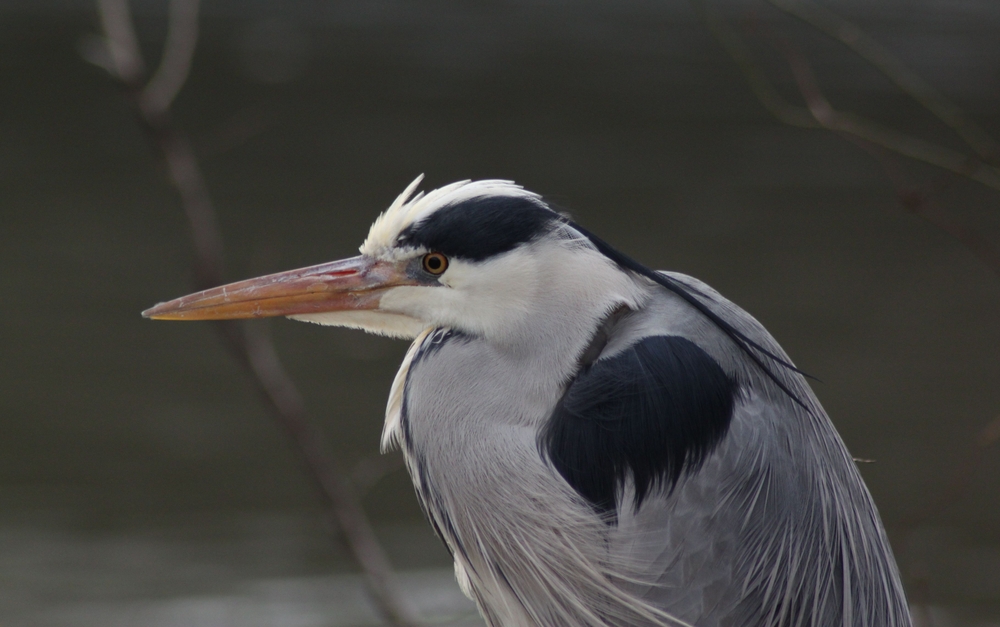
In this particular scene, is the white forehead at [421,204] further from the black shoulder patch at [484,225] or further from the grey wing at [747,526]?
the grey wing at [747,526]

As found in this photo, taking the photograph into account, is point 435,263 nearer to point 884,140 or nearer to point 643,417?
point 643,417

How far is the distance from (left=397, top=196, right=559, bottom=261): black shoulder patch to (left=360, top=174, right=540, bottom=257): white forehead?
0.01 meters

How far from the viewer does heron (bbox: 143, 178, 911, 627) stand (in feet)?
7.38

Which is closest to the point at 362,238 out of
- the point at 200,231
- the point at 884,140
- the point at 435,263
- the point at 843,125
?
the point at 200,231

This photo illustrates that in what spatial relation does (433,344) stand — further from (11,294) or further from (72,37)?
(72,37)

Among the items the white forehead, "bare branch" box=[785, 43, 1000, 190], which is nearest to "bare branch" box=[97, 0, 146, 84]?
the white forehead

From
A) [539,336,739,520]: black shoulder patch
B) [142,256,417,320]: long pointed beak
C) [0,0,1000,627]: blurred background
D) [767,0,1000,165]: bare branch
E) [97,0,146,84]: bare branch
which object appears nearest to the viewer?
[539,336,739,520]: black shoulder patch

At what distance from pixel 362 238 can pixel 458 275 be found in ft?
21.0

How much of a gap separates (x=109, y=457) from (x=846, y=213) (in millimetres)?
6445

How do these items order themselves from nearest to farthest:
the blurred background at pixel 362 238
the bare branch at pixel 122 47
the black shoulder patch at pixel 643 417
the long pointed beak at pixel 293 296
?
the black shoulder patch at pixel 643 417 < the long pointed beak at pixel 293 296 < the bare branch at pixel 122 47 < the blurred background at pixel 362 238

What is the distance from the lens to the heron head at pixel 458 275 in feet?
7.45

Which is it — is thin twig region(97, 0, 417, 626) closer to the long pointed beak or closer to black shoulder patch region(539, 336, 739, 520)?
the long pointed beak

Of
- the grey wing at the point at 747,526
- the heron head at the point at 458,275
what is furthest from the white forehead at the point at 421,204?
the grey wing at the point at 747,526

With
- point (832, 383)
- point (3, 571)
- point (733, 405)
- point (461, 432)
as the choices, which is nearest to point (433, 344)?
point (461, 432)
